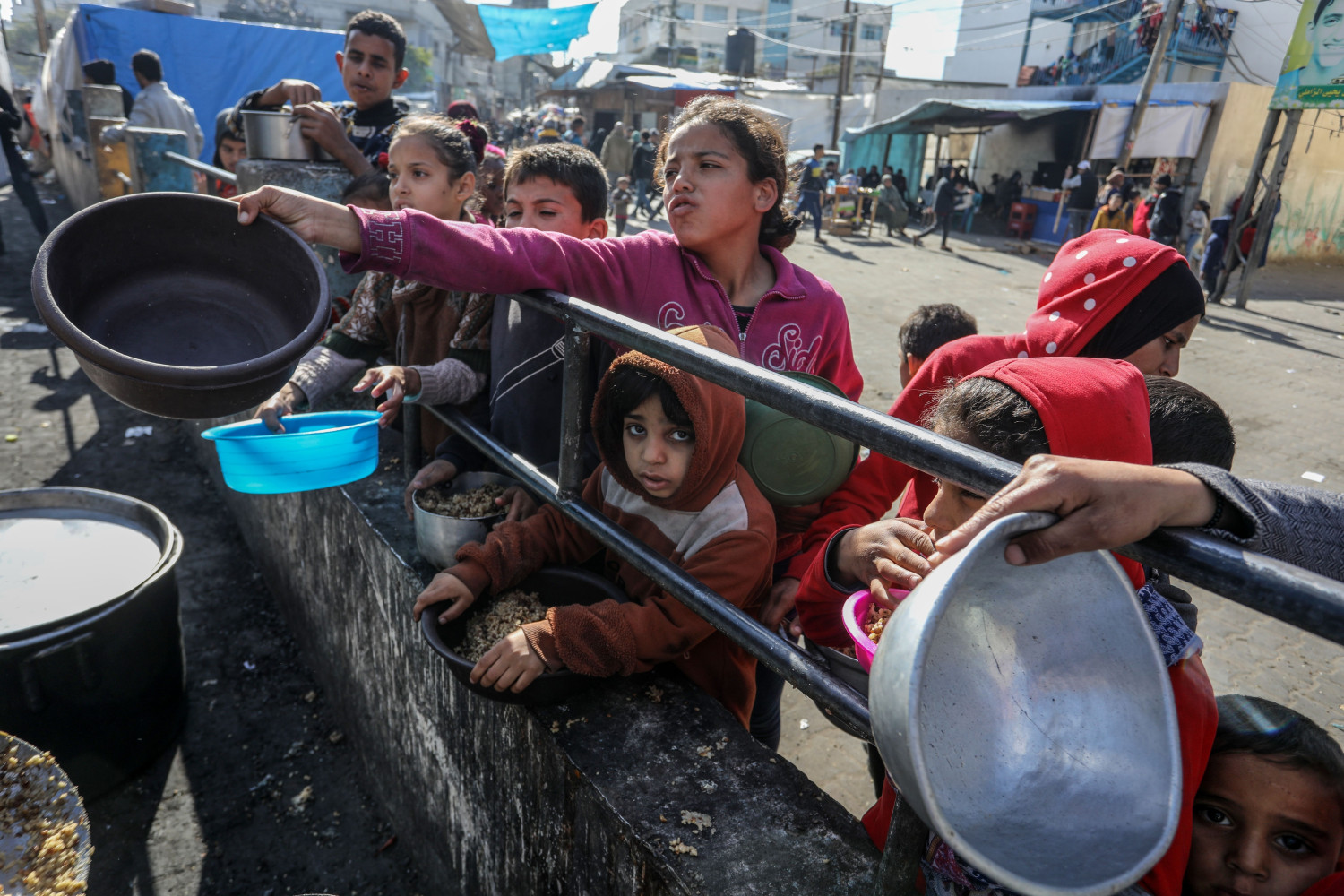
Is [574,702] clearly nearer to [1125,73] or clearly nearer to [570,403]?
[570,403]

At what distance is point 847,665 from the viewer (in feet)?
4.18

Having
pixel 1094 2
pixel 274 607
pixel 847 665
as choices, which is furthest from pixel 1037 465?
pixel 1094 2

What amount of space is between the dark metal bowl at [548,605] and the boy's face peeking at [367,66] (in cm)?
304

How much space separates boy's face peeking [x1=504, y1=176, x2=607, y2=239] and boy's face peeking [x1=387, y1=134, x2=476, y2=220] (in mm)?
282

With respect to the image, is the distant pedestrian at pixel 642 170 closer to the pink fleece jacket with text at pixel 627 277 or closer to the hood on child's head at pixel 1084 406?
the pink fleece jacket with text at pixel 627 277

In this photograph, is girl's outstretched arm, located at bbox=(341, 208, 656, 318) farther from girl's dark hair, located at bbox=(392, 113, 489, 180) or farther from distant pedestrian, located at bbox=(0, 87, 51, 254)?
distant pedestrian, located at bbox=(0, 87, 51, 254)

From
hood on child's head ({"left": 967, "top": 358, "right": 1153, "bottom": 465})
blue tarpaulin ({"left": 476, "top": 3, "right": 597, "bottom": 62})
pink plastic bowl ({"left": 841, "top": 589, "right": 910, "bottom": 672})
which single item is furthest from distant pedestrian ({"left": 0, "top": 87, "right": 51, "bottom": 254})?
blue tarpaulin ({"left": 476, "top": 3, "right": 597, "bottom": 62})

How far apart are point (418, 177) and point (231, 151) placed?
3893 millimetres

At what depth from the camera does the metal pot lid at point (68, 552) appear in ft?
7.90

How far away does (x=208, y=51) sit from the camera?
13383 mm

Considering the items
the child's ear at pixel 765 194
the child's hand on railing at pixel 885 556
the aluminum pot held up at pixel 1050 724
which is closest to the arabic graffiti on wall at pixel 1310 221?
the child's ear at pixel 765 194

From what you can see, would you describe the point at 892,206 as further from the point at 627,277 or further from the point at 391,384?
the point at 391,384

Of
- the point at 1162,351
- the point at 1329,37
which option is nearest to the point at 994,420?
the point at 1162,351

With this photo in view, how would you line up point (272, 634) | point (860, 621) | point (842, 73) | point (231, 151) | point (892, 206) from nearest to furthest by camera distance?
point (860, 621), point (272, 634), point (231, 151), point (892, 206), point (842, 73)
